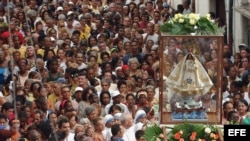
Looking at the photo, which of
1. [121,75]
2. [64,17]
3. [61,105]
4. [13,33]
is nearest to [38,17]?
[64,17]

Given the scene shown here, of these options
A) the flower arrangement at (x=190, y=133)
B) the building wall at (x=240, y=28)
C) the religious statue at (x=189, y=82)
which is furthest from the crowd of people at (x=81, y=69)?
the building wall at (x=240, y=28)

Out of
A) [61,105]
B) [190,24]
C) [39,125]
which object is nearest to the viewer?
[190,24]

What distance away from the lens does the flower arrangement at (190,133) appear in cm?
1399

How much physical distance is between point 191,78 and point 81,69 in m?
5.46

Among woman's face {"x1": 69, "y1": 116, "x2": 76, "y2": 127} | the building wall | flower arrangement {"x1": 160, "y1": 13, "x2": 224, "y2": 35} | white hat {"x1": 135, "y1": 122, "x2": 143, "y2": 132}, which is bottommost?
the building wall

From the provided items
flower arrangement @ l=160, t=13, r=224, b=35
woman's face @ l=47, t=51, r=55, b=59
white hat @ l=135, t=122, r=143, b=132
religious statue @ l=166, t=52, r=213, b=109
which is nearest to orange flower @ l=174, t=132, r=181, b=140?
religious statue @ l=166, t=52, r=213, b=109

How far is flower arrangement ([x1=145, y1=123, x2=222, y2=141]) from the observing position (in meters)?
14.0

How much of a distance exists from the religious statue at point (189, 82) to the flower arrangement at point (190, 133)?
0.93 m

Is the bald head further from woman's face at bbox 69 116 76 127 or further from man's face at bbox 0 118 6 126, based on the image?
woman's face at bbox 69 116 76 127

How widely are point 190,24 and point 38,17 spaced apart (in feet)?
33.2

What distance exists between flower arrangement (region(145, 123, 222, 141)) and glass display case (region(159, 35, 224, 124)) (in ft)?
2.39

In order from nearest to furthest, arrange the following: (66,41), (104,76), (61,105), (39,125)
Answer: (39,125) → (61,105) → (104,76) → (66,41)

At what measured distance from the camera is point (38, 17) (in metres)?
24.7

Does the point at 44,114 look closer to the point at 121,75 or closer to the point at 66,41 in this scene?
the point at 121,75
